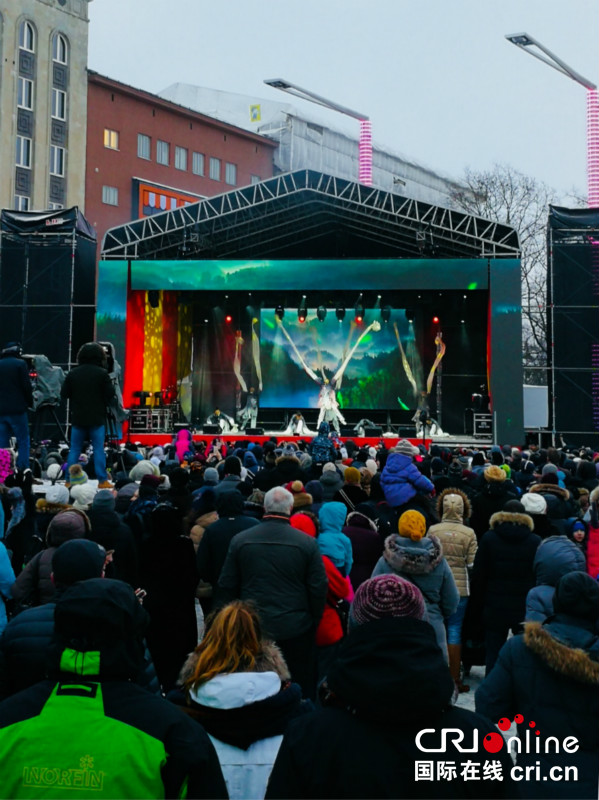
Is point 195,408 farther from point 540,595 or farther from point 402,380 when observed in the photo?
point 540,595

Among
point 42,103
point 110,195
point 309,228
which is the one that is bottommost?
point 309,228

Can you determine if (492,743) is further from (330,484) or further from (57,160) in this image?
(57,160)

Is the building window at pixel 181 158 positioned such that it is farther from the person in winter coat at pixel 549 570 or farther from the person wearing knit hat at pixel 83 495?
the person in winter coat at pixel 549 570

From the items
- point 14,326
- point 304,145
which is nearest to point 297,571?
point 14,326

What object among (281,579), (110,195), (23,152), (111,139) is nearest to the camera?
(281,579)

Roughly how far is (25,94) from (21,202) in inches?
170

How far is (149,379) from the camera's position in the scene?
25.4 meters

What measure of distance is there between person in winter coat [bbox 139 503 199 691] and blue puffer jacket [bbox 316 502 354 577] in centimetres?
75

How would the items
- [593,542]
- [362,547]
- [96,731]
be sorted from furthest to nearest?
[362,547]
[593,542]
[96,731]

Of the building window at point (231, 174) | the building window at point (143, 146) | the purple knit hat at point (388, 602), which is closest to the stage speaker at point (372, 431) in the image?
the purple knit hat at point (388, 602)

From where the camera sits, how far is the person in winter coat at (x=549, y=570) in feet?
13.5

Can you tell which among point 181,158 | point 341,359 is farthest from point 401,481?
point 181,158

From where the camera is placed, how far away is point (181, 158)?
42.6m

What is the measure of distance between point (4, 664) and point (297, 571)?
1.70 metres
